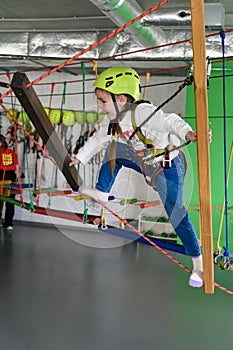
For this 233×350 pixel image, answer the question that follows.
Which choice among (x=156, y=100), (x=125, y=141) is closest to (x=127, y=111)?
(x=125, y=141)

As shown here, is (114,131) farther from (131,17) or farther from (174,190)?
(131,17)

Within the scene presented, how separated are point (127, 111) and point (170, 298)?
246cm

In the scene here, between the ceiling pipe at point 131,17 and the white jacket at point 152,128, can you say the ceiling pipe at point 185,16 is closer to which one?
the ceiling pipe at point 131,17

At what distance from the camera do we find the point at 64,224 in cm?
723

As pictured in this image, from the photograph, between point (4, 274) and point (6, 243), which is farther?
point (6, 243)

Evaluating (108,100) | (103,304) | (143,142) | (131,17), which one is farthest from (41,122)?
(103,304)

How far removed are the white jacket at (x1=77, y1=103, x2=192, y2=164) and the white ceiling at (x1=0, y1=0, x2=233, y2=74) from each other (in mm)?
2369

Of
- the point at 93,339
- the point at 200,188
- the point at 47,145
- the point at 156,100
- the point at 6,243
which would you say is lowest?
the point at 93,339

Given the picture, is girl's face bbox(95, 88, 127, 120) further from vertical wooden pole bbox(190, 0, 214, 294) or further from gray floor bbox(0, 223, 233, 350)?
gray floor bbox(0, 223, 233, 350)

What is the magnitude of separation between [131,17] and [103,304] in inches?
86.4

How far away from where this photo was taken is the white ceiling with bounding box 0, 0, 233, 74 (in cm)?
455

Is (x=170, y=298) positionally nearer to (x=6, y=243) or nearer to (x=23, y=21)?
(x=6, y=243)

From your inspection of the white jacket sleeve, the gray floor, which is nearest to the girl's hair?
the white jacket sleeve

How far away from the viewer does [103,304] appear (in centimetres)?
385
